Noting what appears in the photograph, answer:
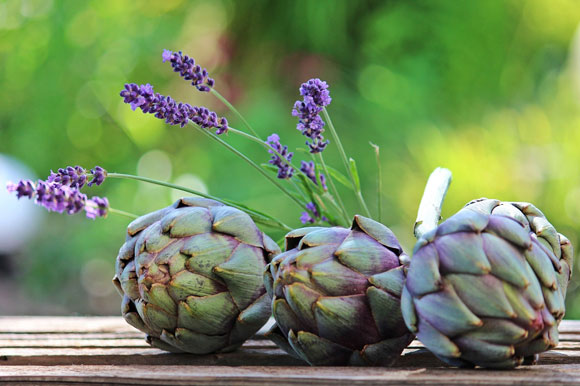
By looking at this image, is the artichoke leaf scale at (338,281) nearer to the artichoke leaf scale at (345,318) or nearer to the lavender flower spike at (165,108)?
the artichoke leaf scale at (345,318)

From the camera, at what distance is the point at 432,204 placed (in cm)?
44

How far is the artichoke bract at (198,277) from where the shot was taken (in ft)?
1.37

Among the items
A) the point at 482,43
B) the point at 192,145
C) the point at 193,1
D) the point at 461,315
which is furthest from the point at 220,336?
the point at 193,1

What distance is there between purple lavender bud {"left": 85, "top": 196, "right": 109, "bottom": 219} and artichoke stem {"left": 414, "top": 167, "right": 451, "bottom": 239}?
0.62 feet

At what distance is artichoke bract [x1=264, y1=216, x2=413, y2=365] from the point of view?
1.19 feet

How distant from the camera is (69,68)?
1734 mm

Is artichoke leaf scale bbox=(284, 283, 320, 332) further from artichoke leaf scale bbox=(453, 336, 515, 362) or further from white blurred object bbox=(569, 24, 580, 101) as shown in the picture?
white blurred object bbox=(569, 24, 580, 101)

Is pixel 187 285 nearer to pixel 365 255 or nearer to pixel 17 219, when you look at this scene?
pixel 365 255

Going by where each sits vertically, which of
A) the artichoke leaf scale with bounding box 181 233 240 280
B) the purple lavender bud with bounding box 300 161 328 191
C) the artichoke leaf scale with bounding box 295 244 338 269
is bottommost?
the artichoke leaf scale with bounding box 295 244 338 269

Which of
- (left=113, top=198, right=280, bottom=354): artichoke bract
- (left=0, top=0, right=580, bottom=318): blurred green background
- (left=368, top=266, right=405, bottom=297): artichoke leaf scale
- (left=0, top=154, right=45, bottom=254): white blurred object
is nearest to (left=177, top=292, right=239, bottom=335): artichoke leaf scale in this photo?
(left=113, top=198, right=280, bottom=354): artichoke bract

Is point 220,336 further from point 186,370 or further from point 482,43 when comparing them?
point 482,43

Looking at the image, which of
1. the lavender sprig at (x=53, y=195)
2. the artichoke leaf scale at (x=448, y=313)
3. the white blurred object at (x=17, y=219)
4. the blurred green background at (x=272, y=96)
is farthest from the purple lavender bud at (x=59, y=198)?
the white blurred object at (x=17, y=219)

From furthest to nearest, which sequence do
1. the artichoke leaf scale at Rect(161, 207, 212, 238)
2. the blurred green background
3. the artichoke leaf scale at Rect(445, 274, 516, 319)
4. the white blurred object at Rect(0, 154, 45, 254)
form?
the white blurred object at Rect(0, 154, 45, 254) → the blurred green background → the artichoke leaf scale at Rect(161, 207, 212, 238) → the artichoke leaf scale at Rect(445, 274, 516, 319)

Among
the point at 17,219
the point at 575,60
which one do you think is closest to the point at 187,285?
the point at 575,60
